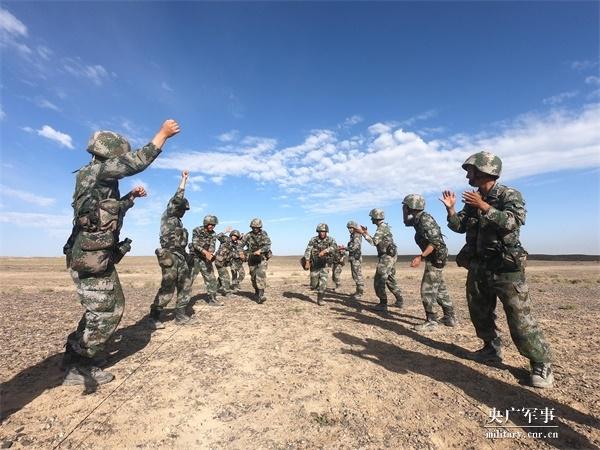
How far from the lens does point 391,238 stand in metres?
10.1

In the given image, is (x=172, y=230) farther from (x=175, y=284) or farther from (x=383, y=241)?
(x=383, y=241)

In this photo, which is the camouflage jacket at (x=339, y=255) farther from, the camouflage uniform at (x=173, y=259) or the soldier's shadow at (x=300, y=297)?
the camouflage uniform at (x=173, y=259)

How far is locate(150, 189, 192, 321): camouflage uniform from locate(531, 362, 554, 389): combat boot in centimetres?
686

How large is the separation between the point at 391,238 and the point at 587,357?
5290mm

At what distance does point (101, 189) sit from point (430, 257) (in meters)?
6.55

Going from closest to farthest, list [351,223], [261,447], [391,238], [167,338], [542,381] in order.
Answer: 1. [261,447]
2. [542,381]
3. [167,338]
4. [391,238]
5. [351,223]

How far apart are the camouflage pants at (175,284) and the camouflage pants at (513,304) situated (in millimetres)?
6099

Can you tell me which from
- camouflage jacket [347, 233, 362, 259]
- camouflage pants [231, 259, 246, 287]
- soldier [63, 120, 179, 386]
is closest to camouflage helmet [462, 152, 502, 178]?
soldier [63, 120, 179, 386]

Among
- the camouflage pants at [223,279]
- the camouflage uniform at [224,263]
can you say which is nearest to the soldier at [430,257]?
the camouflage uniform at [224,263]

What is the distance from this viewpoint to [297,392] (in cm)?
439

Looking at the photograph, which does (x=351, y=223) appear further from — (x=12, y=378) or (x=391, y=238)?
(x=12, y=378)

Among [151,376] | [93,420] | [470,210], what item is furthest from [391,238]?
[93,420]

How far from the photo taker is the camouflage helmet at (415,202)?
25.9 ft

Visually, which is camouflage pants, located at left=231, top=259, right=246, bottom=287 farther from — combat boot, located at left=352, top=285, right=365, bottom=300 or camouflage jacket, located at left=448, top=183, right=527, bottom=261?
camouflage jacket, located at left=448, top=183, right=527, bottom=261
